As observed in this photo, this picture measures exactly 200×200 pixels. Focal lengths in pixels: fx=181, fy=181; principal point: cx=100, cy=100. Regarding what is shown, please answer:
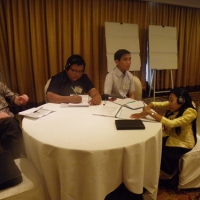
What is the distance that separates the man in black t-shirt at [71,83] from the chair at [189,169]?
35.8 inches

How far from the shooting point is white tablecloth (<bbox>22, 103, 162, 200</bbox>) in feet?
3.05

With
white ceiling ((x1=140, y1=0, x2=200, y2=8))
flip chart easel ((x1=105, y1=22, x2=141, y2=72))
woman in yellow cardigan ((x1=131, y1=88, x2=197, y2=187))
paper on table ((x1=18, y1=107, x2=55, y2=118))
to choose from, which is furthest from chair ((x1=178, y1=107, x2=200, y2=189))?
white ceiling ((x1=140, y1=0, x2=200, y2=8))

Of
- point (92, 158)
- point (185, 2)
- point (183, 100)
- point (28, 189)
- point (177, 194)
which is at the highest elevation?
point (185, 2)

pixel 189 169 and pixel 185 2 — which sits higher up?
pixel 185 2

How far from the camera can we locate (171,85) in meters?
4.64

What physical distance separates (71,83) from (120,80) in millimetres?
656

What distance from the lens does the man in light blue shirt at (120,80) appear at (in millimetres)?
2316

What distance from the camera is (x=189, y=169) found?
1442mm

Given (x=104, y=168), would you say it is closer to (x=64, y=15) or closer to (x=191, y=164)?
(x=191, y=164)

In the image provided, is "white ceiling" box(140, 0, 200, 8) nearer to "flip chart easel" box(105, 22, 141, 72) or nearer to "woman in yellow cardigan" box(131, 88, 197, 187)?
"flip chart easel" box(105, 22, 141, 72)

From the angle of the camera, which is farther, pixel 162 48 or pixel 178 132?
pixel 162 48

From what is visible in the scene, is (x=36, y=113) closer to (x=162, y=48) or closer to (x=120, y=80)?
(x=120, y=80)

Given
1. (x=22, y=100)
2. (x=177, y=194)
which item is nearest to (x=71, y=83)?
(x=22, y=100)

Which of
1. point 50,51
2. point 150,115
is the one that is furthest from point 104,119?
point 50,51
